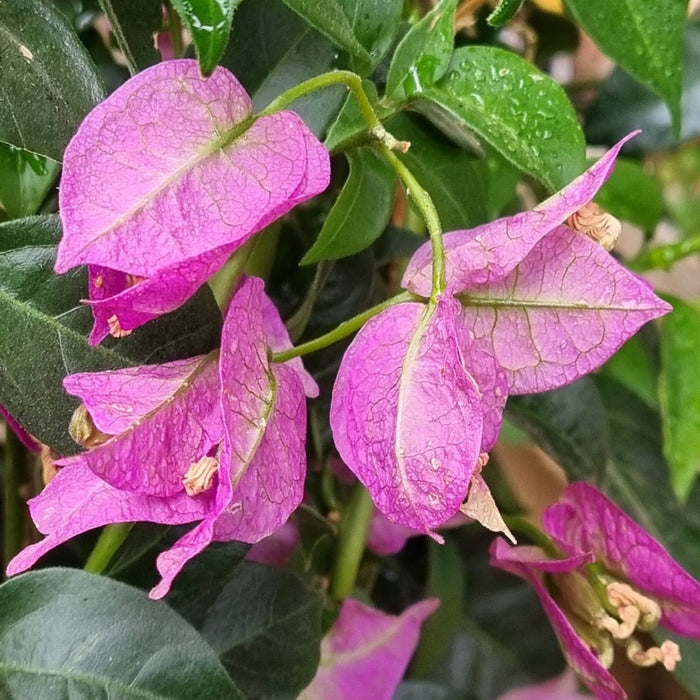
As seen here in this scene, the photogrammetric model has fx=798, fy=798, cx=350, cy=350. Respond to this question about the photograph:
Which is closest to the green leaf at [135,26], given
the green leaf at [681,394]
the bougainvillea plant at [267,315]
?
the bougainvillea plant at [267,315]

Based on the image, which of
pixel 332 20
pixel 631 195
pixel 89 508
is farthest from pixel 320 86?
pixel 631 195

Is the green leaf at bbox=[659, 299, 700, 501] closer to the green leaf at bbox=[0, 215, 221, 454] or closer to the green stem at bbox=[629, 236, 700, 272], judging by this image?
the green stem at bbox=[629, 236, 700, 272]

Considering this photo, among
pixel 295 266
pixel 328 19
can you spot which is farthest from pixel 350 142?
pixel 295 266

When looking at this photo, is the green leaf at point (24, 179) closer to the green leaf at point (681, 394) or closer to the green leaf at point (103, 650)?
the green leaf at point (103, 650)

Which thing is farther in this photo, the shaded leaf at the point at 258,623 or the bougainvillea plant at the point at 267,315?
the shaded leaf at the point at 258,623

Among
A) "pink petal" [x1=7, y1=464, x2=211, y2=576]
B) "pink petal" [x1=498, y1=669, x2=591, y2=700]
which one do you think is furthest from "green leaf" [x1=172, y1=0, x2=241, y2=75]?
"pink petal" [x1=498, y1=669, x2=591, y2=700]

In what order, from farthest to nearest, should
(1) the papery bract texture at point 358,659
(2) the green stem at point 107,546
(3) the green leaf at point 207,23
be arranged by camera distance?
1. (1) the papery bract texture at point 358,659
2. (2) the green stem at point 107,546
3. (3) the green leaf at point 207,23
